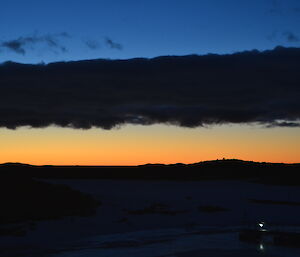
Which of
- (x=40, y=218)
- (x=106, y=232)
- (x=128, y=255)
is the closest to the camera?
(x=128, y=255)

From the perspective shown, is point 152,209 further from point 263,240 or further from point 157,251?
point 157,251

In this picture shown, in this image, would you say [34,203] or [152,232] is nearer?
[152,232]

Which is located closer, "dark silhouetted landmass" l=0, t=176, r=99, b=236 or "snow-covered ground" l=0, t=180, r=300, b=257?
"snow-covered ground" l=0, t=180, r=300, b=257

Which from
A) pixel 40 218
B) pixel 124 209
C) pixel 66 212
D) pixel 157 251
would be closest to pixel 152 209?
pixel 124 209

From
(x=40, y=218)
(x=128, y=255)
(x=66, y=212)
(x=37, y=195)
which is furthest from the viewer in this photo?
(x=37, y=195)

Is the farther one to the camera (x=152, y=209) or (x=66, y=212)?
(x=152, y=209)

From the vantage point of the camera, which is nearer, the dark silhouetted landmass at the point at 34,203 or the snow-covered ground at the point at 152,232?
the snow-covered ground at the point at 152,232

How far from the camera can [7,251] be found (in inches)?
1537

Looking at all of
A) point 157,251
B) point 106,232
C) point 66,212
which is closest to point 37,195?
point 66,212

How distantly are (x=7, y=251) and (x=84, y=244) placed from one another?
648cm

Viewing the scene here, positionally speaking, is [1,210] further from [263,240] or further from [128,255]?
[263,240]

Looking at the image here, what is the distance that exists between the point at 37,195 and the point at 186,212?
19258 mm

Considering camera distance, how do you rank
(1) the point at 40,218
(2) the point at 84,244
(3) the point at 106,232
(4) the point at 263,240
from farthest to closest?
(1) the point at 40,218 < (3) the point at 106,232 < (4) the point at 263,240 < (2) the point at 84,244

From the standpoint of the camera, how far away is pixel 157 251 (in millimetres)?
39125
